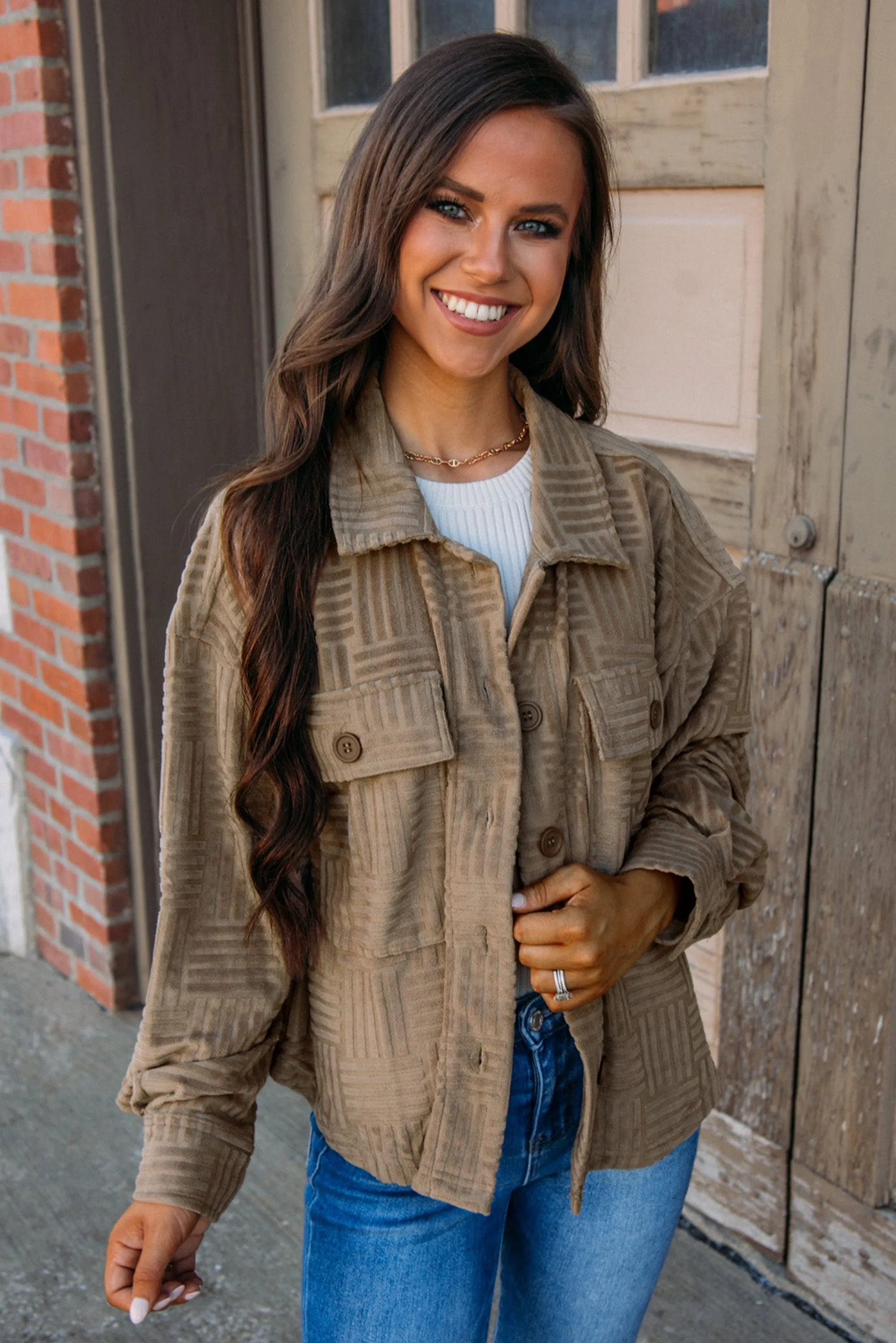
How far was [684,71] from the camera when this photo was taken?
93.0 inches

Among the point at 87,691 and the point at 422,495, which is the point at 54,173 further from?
the point at 422,495

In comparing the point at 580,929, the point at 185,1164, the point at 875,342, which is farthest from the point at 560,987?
the point at 875,342

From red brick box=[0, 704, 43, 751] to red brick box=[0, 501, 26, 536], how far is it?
505 mm

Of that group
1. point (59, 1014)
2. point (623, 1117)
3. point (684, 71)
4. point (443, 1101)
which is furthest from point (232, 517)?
point (59, 1014)

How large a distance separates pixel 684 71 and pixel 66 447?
5.34 feet

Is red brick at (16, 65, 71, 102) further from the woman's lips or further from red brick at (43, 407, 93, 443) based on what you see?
the woman's lips

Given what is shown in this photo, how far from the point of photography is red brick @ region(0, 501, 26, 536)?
3459mm

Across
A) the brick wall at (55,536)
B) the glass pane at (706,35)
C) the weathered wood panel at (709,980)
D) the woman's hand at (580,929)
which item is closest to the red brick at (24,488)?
the brick wall at (55,536)

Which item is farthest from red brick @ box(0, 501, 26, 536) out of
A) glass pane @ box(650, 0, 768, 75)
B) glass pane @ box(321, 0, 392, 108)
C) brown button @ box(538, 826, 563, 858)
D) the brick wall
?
brown button @ box(538, 826, 563, 858)

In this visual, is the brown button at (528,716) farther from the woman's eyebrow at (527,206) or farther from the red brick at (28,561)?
the red brick at (28,561)

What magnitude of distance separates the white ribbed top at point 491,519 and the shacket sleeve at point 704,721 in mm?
190

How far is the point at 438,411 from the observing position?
5.31 ft

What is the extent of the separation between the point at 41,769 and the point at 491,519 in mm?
2405

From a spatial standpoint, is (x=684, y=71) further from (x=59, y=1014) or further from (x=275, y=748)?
(x=59, y=1014)
